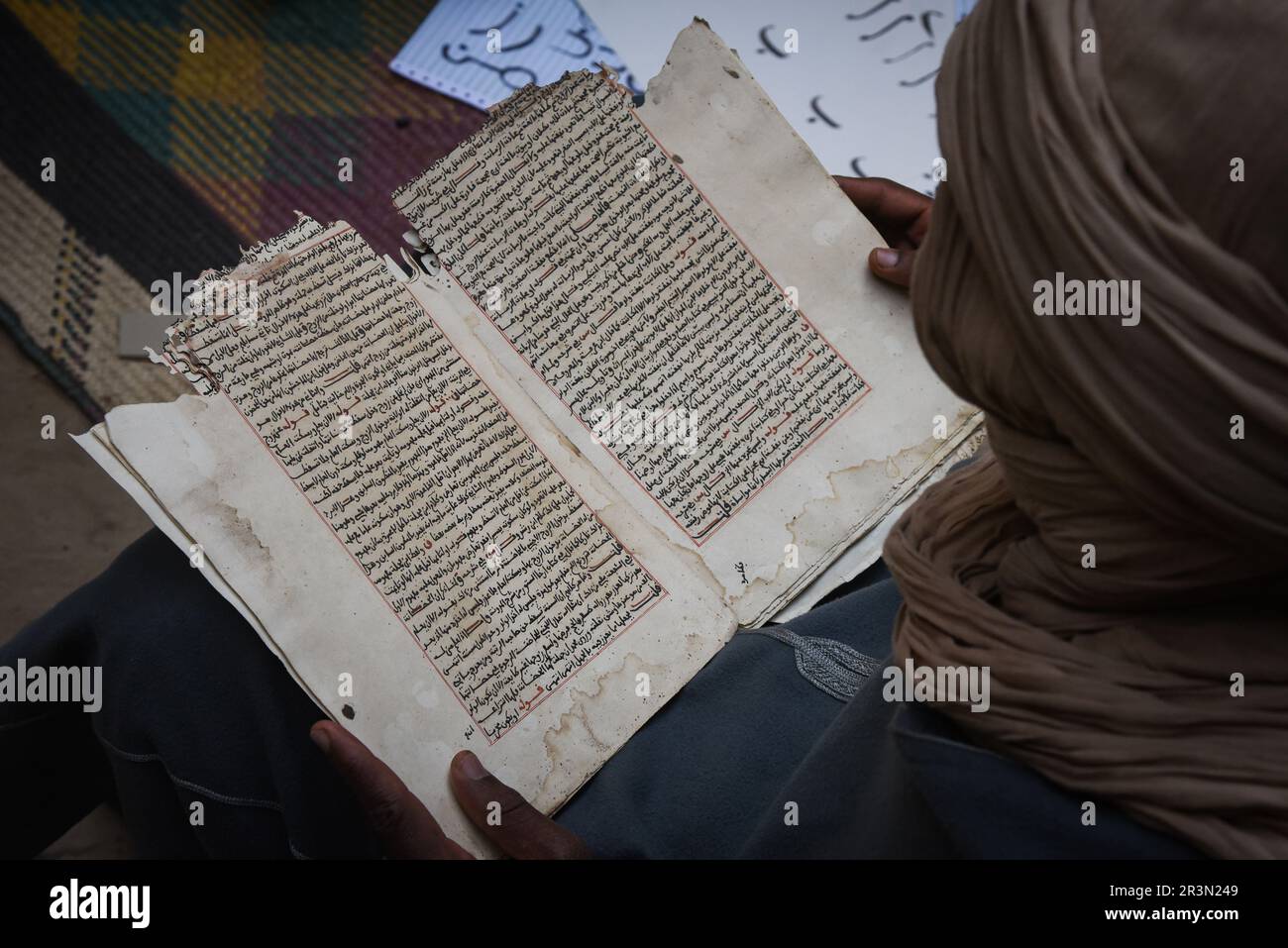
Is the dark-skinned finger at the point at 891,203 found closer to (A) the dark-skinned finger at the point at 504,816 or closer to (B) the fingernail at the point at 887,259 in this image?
(B) the fingernail at the point at 887,259

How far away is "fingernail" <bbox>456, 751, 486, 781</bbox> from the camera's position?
53 centimetres

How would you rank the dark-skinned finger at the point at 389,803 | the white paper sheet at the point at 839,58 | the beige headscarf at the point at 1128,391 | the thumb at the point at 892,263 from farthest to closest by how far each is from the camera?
the white paper sheet at the point at 839,58 → the thumb at the point at 892,263 → the dark-skinned finger at the point at 389,803 → the beige headscarf at the point at 1128,391

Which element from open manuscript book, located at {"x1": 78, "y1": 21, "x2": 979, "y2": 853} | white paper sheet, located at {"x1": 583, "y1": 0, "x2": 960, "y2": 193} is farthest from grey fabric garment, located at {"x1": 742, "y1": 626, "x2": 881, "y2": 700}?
white paper sheet, located at {"x1": 583, "y1": 0, "x2": 960, "y2": 193}

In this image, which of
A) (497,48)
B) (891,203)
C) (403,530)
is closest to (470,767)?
(403,530)

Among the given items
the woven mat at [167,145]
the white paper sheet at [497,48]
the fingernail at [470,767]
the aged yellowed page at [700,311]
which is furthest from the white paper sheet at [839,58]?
the fingernail at [470,767]

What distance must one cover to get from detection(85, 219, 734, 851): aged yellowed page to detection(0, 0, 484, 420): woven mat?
534mm

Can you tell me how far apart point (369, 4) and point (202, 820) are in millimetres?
945

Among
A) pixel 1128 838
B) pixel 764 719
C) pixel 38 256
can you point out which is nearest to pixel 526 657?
pixel 764 719

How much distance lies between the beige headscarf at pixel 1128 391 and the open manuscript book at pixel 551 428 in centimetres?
19

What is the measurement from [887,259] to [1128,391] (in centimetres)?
31

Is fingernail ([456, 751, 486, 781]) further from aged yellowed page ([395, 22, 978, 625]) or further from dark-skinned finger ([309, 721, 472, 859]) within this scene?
aged yellowed page ([395, 22, 978, 625])

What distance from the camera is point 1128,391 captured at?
0.34 metres

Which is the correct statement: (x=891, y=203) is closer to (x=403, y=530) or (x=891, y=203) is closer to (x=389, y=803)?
(x=403, y=530)

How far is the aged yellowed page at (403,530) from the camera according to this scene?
1.77 ft
